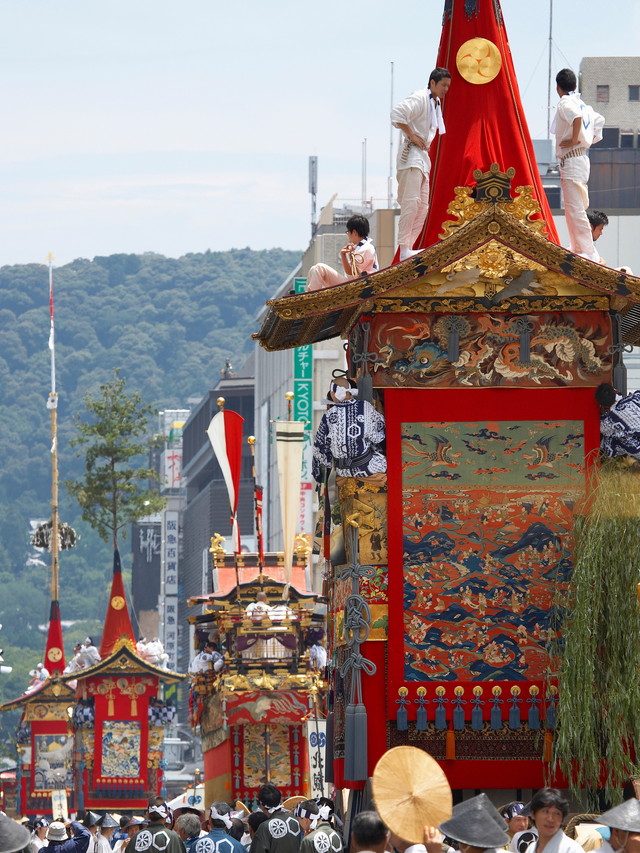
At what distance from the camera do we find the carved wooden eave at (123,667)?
2045 inches

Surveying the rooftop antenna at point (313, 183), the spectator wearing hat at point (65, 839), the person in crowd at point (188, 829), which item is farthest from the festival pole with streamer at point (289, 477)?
the rooftop antenna at point (313, 183)

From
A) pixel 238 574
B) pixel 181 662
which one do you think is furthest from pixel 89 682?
pixel 181 662

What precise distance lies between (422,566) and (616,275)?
3.65m

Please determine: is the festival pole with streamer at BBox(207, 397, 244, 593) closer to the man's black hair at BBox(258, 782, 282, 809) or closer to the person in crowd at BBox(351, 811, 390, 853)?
the man's black hair at BBox(258, 782, 282, 809)

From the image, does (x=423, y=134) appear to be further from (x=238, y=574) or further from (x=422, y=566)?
(x=238, y=574)

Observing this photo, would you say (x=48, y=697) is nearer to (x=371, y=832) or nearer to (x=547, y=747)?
(x=547, y=747)

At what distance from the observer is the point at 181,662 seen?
414 ft

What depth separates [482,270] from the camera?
2053 centimetres

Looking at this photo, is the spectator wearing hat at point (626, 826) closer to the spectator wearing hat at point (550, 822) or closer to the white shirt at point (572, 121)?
the spectator wearing hat at point (550, 822)

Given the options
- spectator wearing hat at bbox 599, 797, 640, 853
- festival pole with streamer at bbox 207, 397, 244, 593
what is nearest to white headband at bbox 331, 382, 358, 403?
spectator wearing hat at bbox 599, 797, 640, 853

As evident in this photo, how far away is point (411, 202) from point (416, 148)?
23.3 inches

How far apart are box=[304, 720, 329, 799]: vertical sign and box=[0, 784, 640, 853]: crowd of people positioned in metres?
7.30

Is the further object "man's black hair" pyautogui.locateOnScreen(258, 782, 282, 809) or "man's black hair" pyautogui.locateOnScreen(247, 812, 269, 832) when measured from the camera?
"man's black hair" pyautogui.locateOnScreen(258, 782, 282, 809)

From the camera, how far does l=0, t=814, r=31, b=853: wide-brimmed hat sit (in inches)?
477
